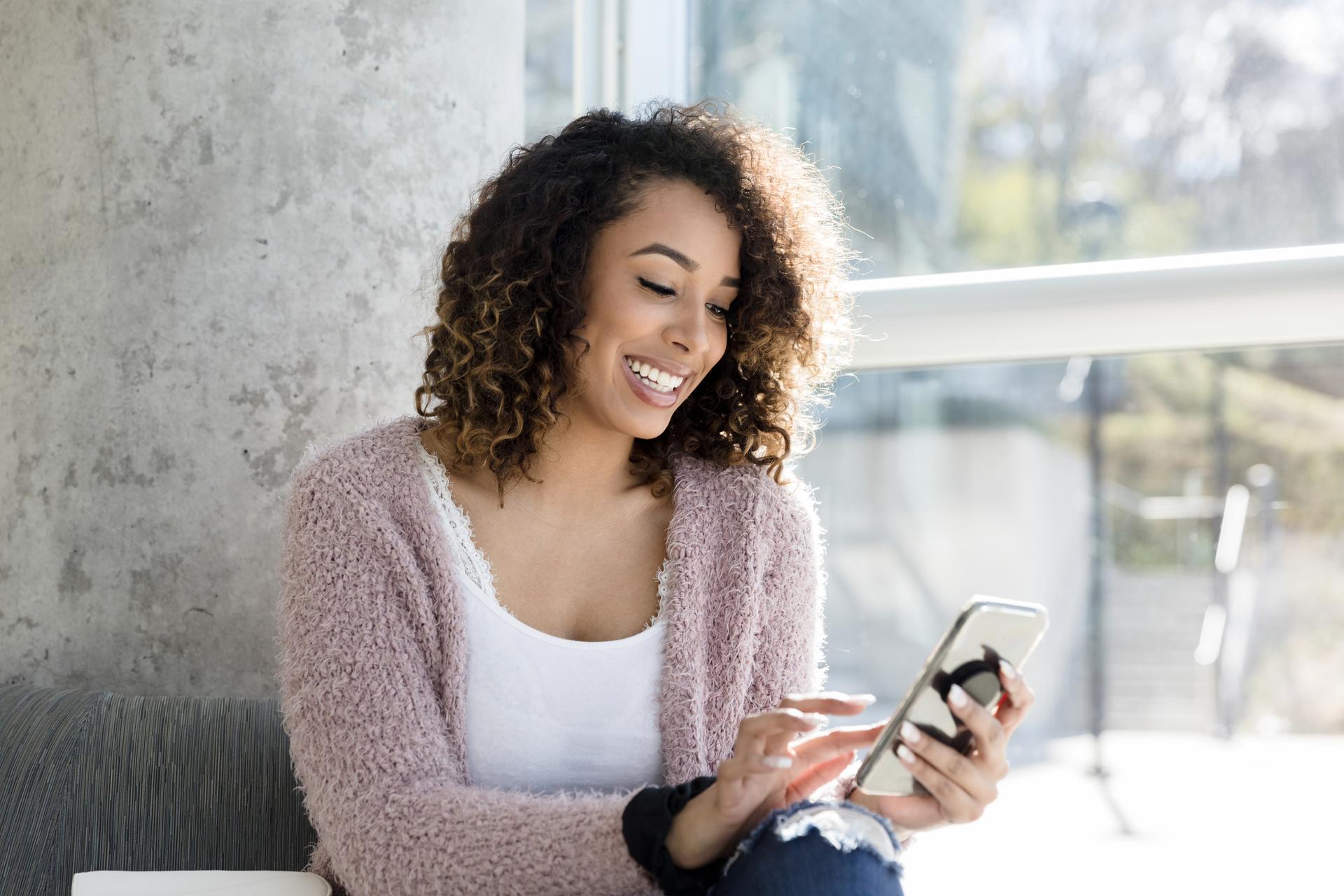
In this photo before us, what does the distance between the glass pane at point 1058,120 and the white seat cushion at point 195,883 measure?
1.67 m

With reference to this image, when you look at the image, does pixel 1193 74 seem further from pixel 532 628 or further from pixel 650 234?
pixel 532 628

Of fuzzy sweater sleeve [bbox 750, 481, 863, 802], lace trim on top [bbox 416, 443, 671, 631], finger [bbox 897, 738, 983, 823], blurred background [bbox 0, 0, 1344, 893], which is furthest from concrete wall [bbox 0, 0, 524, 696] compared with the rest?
finger [bbox 897, 738, 983, 823]

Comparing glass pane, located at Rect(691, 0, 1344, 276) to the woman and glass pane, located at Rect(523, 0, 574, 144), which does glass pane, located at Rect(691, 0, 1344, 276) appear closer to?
glass pane, located at Rect(523, 0, 574, 144)

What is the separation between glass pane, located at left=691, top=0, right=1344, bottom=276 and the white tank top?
1.25 meters

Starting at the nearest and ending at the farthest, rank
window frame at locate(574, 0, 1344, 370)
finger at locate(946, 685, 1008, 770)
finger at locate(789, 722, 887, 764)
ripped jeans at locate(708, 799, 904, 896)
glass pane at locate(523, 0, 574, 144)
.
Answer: ripped jeans at locate(708, 799, 904, 896) < finger at locate(946, 685, 1008, 770) < finger at locate(789, 722, 887, 764) < window frame at locate(574, 0, 1344, 370) < glass pane at locate(523, 0, 574, 144)

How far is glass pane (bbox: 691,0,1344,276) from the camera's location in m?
2.22

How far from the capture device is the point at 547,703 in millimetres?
1604

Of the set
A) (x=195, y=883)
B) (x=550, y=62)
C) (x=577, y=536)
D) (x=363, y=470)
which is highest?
(x=550, y=62)

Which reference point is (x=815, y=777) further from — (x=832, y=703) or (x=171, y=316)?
(x=171, y=316)

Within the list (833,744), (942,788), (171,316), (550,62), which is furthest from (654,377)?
(550,62)

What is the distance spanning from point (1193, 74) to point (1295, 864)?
1.49 metres

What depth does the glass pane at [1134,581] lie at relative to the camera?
224 cm

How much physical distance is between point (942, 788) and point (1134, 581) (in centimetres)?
122

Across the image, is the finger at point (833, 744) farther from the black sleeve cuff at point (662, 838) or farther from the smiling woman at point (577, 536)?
the black sleeve cuff at point (662, 838)
